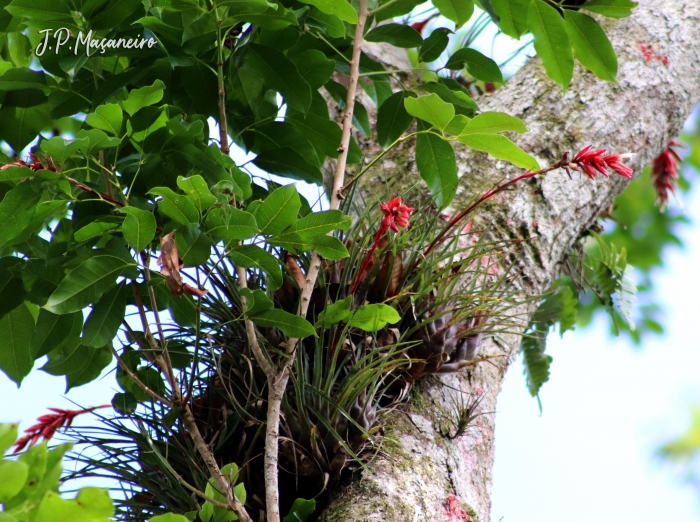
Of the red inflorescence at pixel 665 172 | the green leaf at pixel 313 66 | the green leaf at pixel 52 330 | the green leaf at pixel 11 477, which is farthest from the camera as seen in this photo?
the red inflorescence at pixel 665 172

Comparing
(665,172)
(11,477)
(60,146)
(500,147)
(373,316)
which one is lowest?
(11,477)

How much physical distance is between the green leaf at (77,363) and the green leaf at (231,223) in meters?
0.36

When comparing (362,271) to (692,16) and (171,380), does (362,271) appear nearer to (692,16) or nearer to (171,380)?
(171,380)

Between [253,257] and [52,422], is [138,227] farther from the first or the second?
[52,422]

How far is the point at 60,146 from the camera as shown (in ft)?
2.69

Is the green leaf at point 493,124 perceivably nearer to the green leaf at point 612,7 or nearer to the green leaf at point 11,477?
the green leaf at point 612,7

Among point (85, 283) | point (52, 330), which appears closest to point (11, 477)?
point (85, 283)

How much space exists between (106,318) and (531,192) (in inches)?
40.5

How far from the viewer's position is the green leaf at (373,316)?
3.15 feet

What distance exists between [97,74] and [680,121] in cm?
164

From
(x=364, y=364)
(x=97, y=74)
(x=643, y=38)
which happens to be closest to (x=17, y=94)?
(x=97, y=74)

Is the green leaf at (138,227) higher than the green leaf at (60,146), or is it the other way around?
the green leaf at (60,146)

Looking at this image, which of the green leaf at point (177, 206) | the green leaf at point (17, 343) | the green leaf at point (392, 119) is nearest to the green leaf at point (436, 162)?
the green leaf at point (392, 119)

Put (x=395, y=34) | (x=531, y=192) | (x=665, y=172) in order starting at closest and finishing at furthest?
(x=395, y=34) < (x=531, y=192) < (x=665, y=172)
